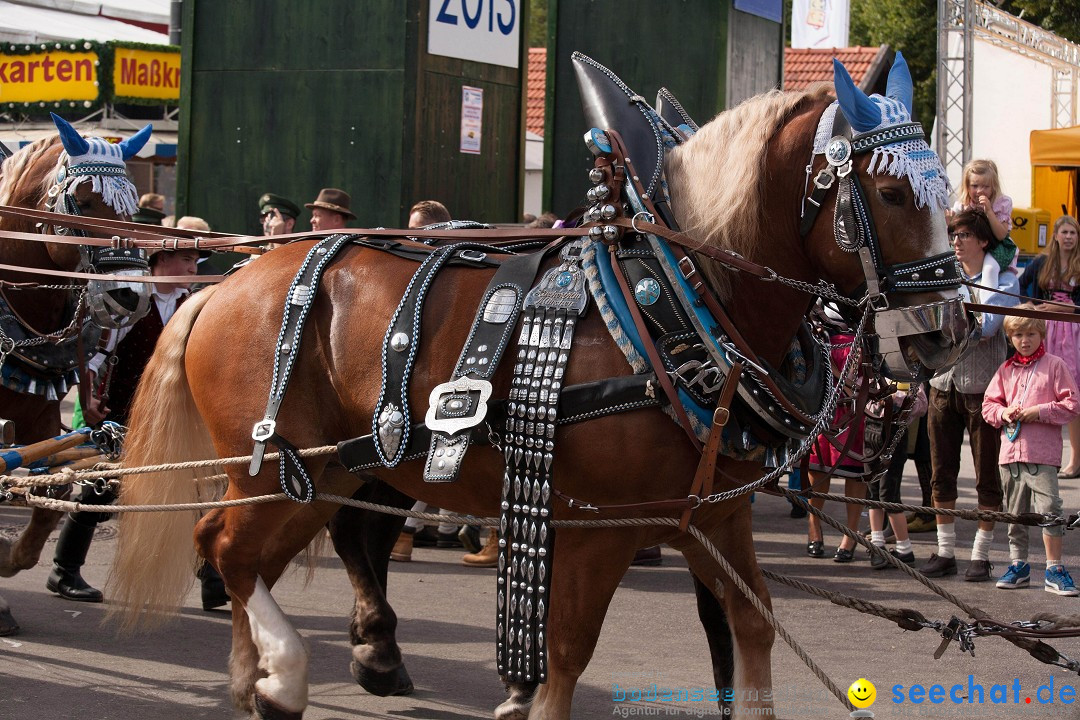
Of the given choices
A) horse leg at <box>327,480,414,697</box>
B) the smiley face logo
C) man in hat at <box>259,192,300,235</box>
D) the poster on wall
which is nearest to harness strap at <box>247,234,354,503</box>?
horse leg at <box>327,480,414,697</box>

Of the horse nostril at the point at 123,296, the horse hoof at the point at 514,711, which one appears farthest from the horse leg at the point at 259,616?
the horse nostril at the point at 123,296

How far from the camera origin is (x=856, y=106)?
10.2 feet

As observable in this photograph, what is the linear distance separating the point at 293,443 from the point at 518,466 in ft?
2.77

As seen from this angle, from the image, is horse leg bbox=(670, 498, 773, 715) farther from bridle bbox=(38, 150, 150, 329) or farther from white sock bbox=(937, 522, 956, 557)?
white sock bbox=(937, 522, 956, 557)

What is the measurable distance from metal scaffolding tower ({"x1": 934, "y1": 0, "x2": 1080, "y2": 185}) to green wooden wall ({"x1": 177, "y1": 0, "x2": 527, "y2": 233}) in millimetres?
9902

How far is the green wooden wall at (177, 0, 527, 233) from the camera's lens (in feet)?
26.8

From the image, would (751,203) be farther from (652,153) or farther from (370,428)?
(370,428)

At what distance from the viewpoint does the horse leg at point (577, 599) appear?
3.35 metres

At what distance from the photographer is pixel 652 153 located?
11.6 ft

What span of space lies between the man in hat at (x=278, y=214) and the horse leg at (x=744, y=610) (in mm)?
4559

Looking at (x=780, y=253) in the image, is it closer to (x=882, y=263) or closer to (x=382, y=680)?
(x=882, y=263)

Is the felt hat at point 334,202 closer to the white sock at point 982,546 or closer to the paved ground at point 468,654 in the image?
the paved ground at point 468,654

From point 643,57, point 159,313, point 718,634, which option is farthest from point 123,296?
point 643,57

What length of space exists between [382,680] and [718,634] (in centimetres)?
137
